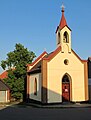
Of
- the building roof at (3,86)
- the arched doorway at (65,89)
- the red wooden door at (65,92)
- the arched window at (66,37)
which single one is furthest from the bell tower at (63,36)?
the building roof at (3,86)

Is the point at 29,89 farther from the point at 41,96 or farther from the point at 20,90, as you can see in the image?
the point at 41,96

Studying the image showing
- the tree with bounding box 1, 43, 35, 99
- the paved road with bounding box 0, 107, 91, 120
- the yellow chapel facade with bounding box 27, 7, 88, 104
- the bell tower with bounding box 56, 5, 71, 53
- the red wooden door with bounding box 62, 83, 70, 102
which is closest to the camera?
the paved road with bounding box 0, 107, 91, 120

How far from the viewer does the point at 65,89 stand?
2911 centimetres

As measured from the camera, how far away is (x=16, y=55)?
38.1 metres

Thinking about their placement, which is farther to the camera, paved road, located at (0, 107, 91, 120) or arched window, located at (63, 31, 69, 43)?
arched window, located at (63, 31, 69, 43)

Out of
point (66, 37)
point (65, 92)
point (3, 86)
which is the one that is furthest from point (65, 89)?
point (3, 86)

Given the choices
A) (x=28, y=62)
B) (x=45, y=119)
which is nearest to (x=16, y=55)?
(x=28, y=62)

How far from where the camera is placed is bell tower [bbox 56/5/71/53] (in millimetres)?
29469

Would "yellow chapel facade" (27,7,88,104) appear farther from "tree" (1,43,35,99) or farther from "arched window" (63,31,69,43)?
"tree" (1,43,35,99)

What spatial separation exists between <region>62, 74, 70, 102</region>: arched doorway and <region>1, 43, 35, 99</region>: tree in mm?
10020

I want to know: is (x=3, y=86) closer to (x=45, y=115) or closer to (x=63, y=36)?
(x=63, y=36)

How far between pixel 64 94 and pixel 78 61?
182 inches

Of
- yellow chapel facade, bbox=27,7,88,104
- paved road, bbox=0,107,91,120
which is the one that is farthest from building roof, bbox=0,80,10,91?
paved road, bbox=0,107,91,120

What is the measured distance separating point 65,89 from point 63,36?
6.88 meters
